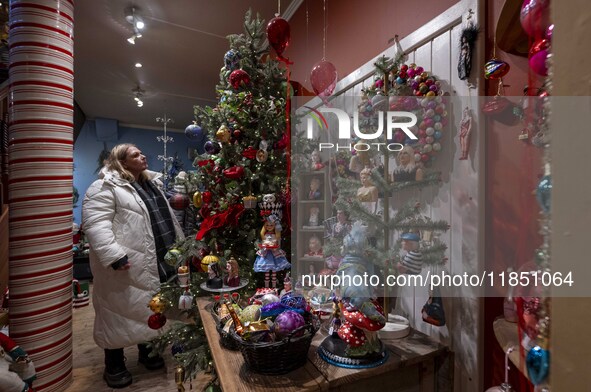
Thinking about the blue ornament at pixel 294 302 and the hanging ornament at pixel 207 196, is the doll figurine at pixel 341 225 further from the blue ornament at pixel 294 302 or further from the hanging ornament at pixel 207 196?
the hanging ornament at pixel 207 196

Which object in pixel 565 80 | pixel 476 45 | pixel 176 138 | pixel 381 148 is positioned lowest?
pixel 565 80

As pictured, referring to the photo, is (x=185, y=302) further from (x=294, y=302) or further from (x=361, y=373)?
(x=361, y=373)

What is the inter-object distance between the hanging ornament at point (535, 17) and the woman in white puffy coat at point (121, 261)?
2.01m

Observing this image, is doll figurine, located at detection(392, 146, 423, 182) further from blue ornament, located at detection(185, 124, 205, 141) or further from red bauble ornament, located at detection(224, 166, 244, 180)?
blue ornament, located at detection(185, 124, 205, 141)

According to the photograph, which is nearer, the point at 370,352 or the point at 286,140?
the point at 370,352

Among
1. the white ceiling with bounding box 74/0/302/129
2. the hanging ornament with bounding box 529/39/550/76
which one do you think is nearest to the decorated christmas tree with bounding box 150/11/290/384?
the hanging ornament with bounding box 529/39/550/76

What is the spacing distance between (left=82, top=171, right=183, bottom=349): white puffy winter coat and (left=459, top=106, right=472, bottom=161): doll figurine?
1.83 m

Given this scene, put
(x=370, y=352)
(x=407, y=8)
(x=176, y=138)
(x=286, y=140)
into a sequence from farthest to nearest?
(x=176, y=138)
(x=286, y=140)
(x=407, y=8)
(x=370, y=352)

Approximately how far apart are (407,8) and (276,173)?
3.25ft

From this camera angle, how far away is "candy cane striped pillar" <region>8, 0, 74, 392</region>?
1.71 m

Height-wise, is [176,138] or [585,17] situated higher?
[176,138]

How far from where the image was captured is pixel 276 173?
161 cm

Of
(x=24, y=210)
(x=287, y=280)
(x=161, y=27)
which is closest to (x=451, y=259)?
(x=287, y=280)

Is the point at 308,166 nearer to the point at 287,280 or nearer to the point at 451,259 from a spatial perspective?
the point at 287,280
